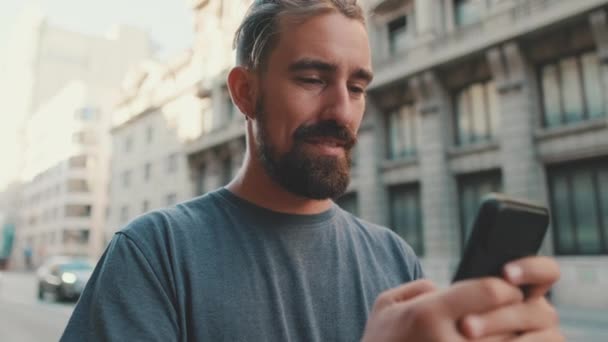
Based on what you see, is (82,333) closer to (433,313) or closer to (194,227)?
(194,227)

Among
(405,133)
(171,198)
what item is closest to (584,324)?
(405,133)

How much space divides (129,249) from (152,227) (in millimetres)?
122

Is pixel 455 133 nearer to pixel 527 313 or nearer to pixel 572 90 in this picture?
pixel 572 90

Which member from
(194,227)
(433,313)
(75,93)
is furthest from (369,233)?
(75,93)

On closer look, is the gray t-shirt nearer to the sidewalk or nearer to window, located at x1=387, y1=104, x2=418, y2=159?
the sidewalk

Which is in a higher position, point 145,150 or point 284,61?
point 145,150

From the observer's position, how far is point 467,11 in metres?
16.5

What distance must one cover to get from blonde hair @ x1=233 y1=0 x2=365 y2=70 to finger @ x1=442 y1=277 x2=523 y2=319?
109 centimetres

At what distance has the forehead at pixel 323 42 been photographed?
5.07ft

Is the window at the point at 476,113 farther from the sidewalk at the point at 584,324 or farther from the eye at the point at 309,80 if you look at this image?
the eye at the point at 309,80

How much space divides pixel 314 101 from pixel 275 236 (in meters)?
0.47

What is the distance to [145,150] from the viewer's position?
35688mm

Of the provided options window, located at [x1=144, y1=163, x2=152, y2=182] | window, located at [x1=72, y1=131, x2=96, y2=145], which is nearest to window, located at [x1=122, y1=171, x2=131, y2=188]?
window, located at [x1=144, y1=163, x2=152, y2=182]

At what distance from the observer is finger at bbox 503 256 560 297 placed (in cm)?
79
